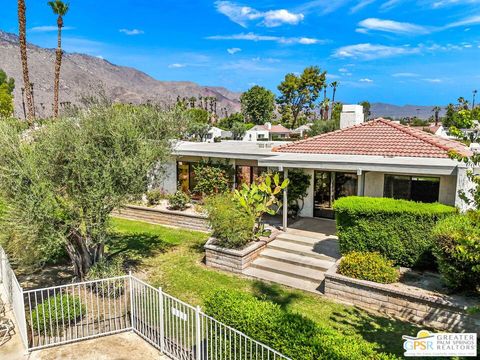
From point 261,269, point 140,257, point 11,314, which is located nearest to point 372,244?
point 261,269

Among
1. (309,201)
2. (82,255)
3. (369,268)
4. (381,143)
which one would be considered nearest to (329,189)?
(309,201)

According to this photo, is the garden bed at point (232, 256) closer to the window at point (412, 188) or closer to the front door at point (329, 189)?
the front door at point (329, 189)

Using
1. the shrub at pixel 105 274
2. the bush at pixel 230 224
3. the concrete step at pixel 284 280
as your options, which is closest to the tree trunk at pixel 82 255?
the shrub at pixel 105 274

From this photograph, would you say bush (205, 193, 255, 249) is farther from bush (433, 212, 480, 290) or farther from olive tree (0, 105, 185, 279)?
bush (433, 212, 480, 290)

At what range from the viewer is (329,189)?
16906 mm

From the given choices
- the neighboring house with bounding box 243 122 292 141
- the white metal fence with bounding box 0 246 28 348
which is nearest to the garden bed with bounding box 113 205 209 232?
the white metal fence with bounding box 0 246 28 348

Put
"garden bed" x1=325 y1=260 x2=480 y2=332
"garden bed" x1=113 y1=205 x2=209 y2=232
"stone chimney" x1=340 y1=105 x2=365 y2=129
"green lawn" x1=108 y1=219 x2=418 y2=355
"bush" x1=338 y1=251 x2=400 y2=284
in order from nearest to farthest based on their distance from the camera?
"garden bed" x1=325 y1=260 x2=480 y2=332 < "green lawn" x1=108 y1=219 x2=418 y2=355 < "bush" x1=338 y1=251 x2=400 y2=284 < "garden bed" x1=113 y1=205 x2=209 y2=232 < "stone chimney" x1=340 y1=105 x2=365 y2=129

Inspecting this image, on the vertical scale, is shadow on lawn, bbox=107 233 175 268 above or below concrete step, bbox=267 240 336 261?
below

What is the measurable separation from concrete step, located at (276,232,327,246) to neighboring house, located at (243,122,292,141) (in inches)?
2131

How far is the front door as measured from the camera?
54.6 ft

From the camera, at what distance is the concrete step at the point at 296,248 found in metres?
12.1
